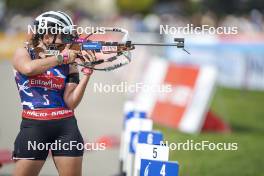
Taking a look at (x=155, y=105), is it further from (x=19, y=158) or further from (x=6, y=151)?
(x=19, y=158)

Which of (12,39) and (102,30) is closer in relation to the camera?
(102,30)

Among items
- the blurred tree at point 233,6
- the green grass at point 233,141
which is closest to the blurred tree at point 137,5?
the blurred tree at point 233,6

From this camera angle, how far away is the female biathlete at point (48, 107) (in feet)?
24.0

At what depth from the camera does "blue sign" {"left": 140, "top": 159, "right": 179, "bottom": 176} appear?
7.14 meters

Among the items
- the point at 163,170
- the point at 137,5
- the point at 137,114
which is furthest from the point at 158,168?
the point at 137,5

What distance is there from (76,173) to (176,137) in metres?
8.70

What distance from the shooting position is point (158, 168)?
7219 millimetres

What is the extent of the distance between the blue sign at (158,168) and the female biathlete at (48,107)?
62 centimetres

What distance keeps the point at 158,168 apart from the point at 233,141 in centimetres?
876

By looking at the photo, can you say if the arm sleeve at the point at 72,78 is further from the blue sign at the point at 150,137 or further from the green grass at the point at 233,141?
the green grass at the point at 233,141

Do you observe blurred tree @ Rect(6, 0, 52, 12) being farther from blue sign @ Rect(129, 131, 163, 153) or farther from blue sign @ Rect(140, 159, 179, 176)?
blue sign @ Rect(140, 159, 179, 176)

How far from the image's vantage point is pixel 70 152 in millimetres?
7328

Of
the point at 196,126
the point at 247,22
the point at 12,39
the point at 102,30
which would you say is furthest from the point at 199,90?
the point at 12,39

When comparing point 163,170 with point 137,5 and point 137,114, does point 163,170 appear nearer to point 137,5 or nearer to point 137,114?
point 137,114
